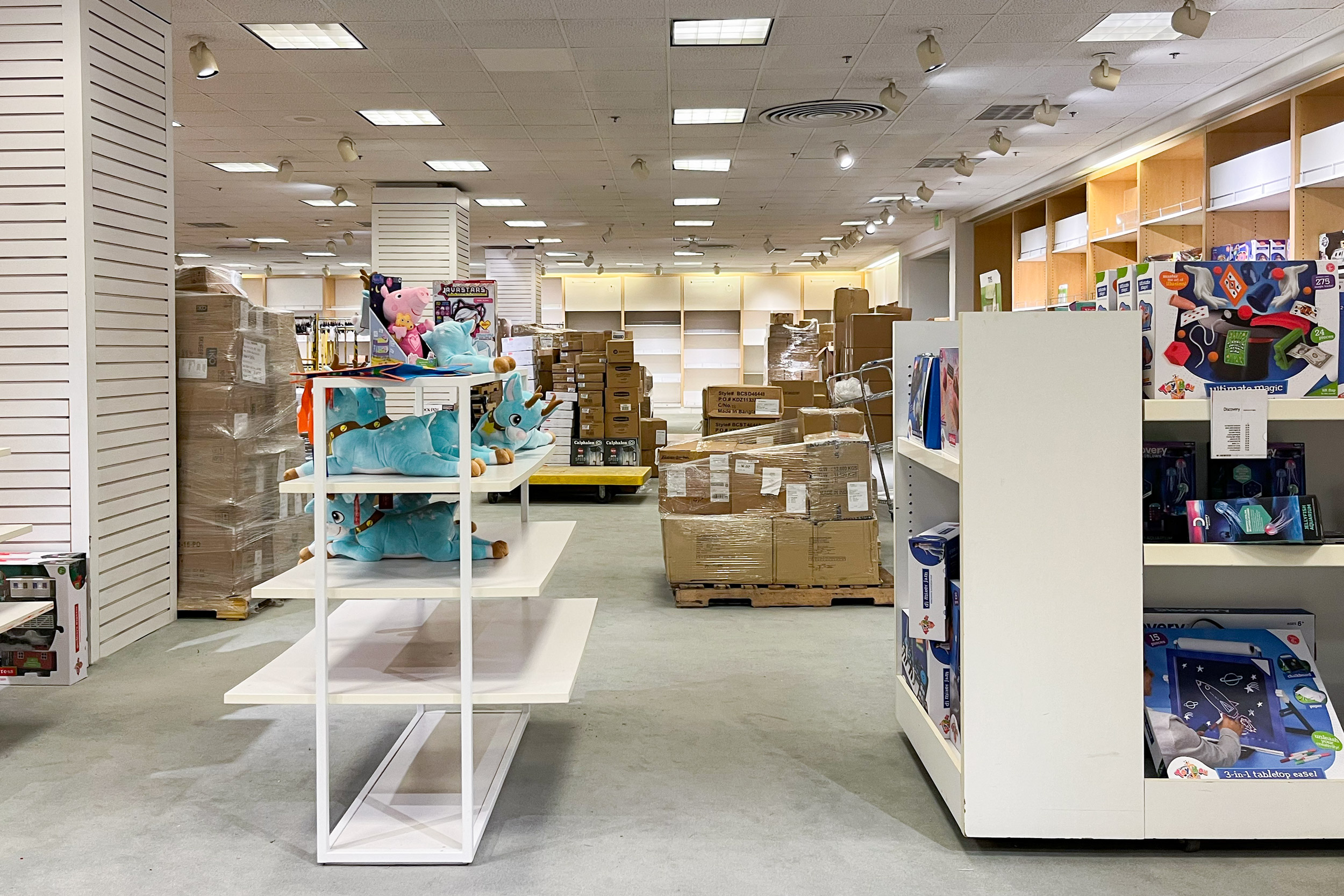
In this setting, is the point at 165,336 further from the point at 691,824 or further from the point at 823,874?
the point at 823,874

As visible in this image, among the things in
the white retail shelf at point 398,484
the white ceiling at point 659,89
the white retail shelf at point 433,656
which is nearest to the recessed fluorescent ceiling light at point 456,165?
the white ceiling at point 659,89

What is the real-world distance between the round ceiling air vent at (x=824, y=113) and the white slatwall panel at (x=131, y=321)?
4.22 m

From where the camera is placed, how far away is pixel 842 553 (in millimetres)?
5188

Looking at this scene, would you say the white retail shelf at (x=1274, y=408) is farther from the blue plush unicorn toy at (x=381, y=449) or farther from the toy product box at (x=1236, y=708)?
the blue plush unicorn toy at (x=381, y=449)

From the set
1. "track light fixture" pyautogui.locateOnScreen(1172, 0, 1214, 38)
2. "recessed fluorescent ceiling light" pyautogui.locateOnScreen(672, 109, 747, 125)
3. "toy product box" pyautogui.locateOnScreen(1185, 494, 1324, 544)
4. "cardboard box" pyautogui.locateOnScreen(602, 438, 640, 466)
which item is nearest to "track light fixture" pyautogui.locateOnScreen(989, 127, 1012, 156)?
"recessed fluorescent ceiling light" pyautogui.locateOnScreen(672, 109, 747, 125)

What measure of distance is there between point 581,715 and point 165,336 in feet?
9.49

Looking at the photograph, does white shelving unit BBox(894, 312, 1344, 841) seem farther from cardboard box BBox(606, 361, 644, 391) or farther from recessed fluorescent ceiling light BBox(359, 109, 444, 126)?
cardboard box BBox(606, 361, 644, 391)

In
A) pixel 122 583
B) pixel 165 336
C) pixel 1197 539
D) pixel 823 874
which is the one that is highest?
pixel 165 336

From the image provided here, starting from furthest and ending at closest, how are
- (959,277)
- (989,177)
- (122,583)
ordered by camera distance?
1. (959,277)
2. (989,177)
3. (122,583)

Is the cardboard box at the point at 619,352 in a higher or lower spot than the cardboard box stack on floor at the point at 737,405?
higher

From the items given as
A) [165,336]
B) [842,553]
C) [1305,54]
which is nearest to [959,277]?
[1305,54]

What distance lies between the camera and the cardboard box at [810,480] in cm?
510

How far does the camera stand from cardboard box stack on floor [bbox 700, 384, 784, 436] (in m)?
9.23

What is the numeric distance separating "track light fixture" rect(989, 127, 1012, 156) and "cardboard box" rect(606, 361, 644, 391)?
11.7 feet
